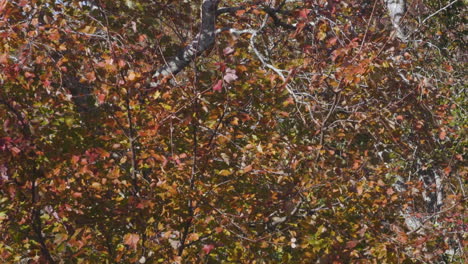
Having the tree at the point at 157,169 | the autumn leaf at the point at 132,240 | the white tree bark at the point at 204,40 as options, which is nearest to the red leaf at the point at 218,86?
the tree at the point at 157,169

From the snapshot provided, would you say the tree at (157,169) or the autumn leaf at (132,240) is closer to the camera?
the autumn leaf at (132,240)

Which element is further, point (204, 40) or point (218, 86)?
point (204, 40)

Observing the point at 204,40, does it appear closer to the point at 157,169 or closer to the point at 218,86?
the point at 157,169

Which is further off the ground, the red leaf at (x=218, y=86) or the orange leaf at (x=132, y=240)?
the red leaf at (x=218, y=86)

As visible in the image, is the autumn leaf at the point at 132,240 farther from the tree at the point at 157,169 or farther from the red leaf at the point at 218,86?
the red leaf at the point at 218,86

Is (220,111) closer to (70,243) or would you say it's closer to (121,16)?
(70,243)

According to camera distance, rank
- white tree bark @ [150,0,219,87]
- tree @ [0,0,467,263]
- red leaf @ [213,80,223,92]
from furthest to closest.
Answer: white tree bark @ [150,0,219,87]
tree @ [0,0,467,263]
red leaf @ [213,80,223,92]

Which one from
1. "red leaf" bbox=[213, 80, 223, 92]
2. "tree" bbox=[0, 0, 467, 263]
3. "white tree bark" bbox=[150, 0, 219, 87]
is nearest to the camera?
"red leaf" bbox=[213, 80, 223, 92]

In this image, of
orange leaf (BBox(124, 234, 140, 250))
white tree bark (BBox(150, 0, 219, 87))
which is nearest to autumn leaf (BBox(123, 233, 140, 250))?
orange leaf (BBox(124, 234, 140, 250))

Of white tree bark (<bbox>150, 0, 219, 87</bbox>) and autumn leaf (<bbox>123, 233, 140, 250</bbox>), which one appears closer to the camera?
autumn leaf (<bbox>123, 233, 140, 250</bbox>)

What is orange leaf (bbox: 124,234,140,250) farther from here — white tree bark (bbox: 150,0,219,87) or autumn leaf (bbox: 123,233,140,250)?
white tree bark (bbox: 150,0,219,87)

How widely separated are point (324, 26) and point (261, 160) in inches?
77.5

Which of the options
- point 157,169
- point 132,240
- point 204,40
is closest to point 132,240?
point 132,240

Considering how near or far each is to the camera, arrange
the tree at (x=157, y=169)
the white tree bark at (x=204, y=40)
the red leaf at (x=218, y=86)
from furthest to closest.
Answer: the white tree bark at (x=204, y=40) → the tree at (x=157, y=169) → the red leaf at (x=218, y=86)
